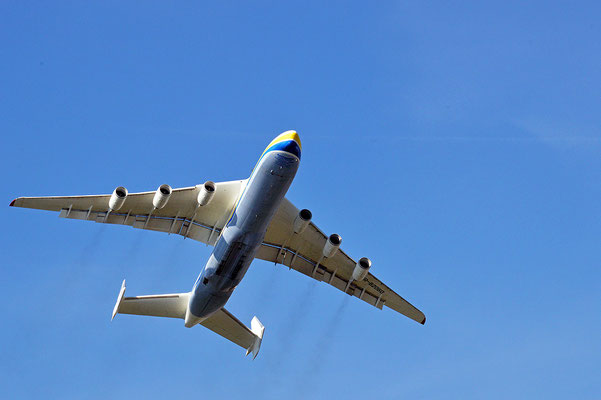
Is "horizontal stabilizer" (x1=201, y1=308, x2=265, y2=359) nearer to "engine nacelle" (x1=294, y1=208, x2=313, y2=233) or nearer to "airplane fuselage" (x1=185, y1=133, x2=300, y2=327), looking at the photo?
"airplane fuselage" (x1=185, y1=133, x2=300, y2=327)

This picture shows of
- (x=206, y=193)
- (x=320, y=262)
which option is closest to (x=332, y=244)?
(x=320, y=262)

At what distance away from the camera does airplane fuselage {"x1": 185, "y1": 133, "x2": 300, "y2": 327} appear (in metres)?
29.7

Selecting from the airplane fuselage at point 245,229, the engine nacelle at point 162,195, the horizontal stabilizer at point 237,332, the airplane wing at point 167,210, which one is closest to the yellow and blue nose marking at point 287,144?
the airplane fuselage at point 245,229

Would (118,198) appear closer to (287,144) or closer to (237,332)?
(287,144)

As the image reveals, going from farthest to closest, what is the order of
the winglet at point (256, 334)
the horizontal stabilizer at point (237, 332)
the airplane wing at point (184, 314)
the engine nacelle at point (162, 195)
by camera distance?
1. the winglet at point (256, 334)
2. the horizontal stabilizer at point (237, 332)
3. the airplane wing at point (184, 314)
4. the engine nacelle at point (162, 195)

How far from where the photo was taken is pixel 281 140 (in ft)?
99.2

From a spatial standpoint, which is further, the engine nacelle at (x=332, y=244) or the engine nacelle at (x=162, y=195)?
the engine nacelle at (x=332, y=244)

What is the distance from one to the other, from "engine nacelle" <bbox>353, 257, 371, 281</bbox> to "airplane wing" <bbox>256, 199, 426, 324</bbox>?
51.4 inches

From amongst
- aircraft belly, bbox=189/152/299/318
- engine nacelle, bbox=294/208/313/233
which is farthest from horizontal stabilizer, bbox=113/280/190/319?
engine nacelle, bbox=294/208/313/233

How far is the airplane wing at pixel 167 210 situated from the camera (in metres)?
32.3

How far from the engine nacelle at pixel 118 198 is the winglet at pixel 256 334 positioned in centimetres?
844

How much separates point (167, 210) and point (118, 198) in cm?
308

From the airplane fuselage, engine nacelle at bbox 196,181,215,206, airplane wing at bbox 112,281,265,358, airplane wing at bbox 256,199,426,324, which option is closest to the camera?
the airplane fuselage

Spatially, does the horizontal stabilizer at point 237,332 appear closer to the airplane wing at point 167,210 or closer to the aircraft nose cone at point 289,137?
the airplane wing at point 167,210
